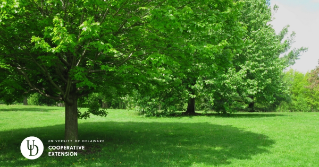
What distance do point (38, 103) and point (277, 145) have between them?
5167 centimetres

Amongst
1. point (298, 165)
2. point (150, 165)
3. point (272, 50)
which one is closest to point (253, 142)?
point (298, 165)

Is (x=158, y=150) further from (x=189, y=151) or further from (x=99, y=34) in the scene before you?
(x=99, y=34)

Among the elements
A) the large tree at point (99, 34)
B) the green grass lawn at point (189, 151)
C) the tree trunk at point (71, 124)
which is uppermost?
the large tree at point (99, 34)

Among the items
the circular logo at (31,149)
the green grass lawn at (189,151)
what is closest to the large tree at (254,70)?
the green grass lawn at (189,151)

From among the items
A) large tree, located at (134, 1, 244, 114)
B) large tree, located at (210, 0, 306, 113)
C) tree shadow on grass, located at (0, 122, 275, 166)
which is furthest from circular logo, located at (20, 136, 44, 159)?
large tree, located at (210, 0, 306, 113)

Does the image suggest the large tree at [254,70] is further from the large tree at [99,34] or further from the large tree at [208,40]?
the large tree at [99,34]

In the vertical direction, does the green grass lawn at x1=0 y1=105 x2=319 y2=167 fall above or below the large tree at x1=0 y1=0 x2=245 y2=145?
below

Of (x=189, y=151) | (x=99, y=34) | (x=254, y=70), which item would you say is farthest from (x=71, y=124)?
(x=254, y=70)

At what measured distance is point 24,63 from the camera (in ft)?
35.2

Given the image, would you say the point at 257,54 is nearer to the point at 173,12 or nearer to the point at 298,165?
the point at 298,165

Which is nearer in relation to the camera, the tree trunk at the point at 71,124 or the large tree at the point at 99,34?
the large tree at the point at 99,34

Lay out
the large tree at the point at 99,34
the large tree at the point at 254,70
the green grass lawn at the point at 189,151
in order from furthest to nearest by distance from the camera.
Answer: the large tree at the point at 254,70 < the green grass lawn at the point at 189,151 < the large tree at the point at 99,34

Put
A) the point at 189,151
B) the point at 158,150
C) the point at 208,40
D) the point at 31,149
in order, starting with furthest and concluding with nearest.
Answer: the point at 158,150 < the point at 189,151 < the point at 31,149 < the point at 208,40

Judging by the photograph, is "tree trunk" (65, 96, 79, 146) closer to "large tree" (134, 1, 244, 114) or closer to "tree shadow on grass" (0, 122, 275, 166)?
"tree shadow on grass" (0, 122, 275, 166)
